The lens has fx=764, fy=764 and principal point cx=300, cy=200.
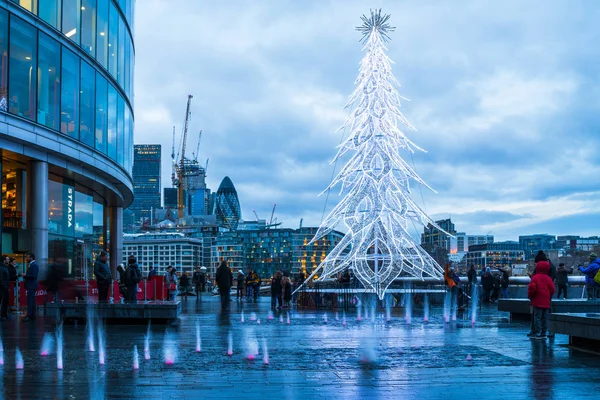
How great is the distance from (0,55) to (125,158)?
14267 mm

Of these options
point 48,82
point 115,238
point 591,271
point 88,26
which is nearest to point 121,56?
point 88,26

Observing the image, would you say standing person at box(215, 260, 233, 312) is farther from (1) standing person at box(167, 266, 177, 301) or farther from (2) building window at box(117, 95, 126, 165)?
(2) building window at box(117, 95, 126, 165)

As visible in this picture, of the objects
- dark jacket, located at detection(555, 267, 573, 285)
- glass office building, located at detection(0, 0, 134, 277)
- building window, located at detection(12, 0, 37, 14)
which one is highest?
building window, located at detection(12, 0, 37, 14)

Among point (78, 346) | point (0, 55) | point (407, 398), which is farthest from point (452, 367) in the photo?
point (0, 55)

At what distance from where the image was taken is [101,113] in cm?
3466

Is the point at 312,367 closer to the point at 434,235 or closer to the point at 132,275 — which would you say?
the point at 132,275

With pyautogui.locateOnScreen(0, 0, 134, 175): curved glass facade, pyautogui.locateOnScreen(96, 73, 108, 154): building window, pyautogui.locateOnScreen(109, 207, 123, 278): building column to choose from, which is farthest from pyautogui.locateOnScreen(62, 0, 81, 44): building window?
pyautogui.locateOnScreen(109, 207, 123, 278): building column

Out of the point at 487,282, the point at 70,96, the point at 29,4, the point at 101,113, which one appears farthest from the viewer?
the point at 487,282

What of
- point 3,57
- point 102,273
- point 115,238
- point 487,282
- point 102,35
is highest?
point 102,35

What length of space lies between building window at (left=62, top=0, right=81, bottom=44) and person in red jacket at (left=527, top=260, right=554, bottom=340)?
71.9 ft

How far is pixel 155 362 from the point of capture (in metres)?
12.1

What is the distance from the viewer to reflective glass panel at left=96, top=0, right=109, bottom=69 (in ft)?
112

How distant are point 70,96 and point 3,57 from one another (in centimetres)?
483

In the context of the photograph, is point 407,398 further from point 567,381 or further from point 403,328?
point 403,328
